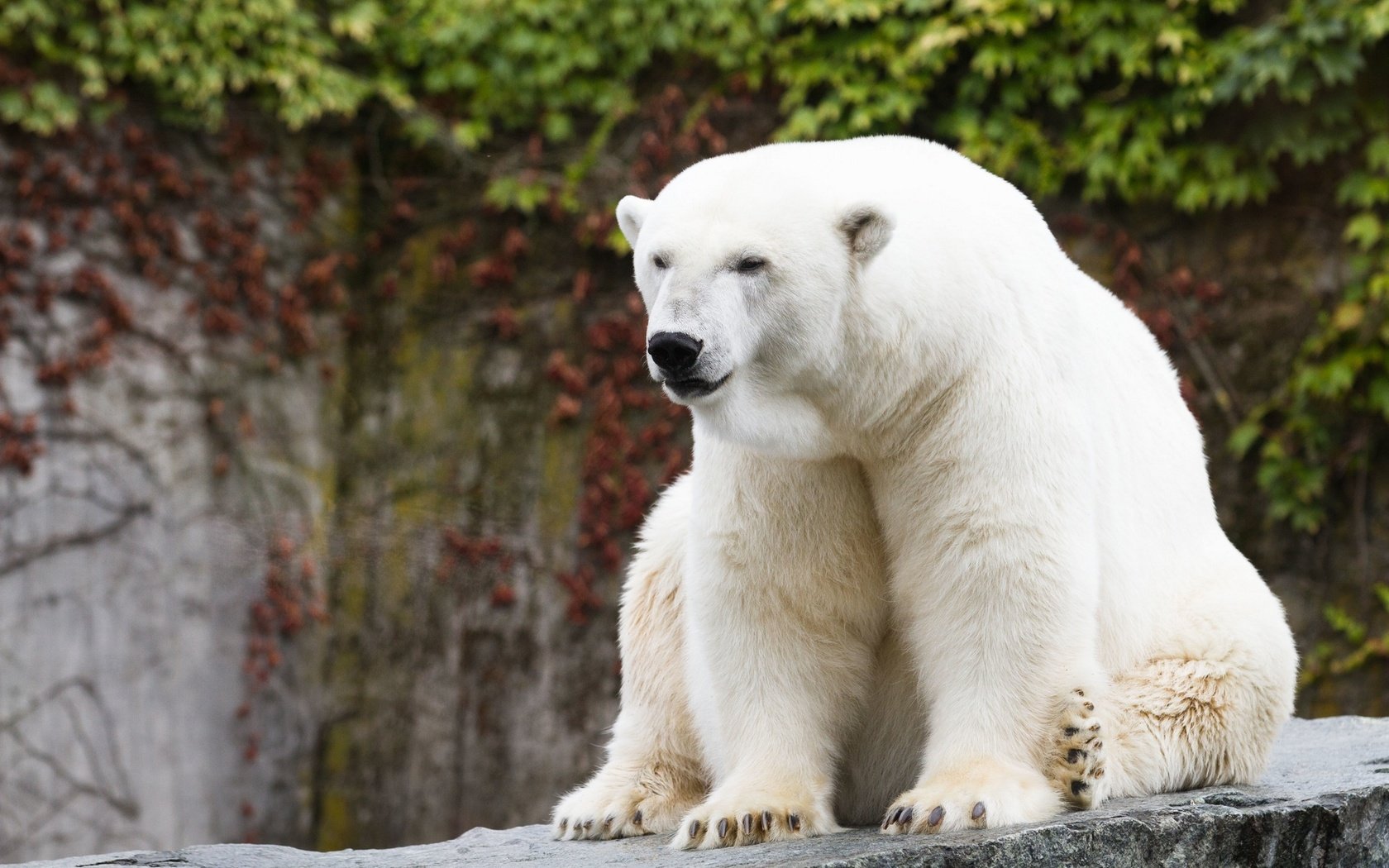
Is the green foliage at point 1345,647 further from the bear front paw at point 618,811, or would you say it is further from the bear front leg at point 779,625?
the bear front leg at point 779,625

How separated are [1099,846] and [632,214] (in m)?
1.66

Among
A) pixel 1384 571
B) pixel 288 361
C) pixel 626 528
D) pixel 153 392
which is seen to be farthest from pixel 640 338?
pixel 1384 571

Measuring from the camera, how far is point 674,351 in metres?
2.77

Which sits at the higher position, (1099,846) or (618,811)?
(618,811)

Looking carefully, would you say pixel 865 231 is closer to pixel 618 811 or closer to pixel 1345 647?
pixel 618 811

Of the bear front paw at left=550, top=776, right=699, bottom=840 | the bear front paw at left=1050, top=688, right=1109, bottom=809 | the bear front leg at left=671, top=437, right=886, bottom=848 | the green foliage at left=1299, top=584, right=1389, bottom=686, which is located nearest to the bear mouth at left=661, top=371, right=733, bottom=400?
the bear front leg at left=671, top=437, right=886, bottom=848

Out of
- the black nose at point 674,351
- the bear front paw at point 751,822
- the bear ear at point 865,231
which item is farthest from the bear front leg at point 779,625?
the bear ear at point 865,231

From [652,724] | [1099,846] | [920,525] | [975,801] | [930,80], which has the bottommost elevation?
[1099,846]

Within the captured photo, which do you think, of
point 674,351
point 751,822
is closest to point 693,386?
point 674,351

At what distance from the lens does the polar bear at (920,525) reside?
290 centimetres

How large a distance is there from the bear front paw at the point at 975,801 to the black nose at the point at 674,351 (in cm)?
99

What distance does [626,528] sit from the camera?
7957 millimetres

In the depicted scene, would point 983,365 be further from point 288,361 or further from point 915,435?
point 288,361

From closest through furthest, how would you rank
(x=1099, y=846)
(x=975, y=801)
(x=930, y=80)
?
(x=1099, y=846)
(x=975, y=801)
(x=930, y=80)
